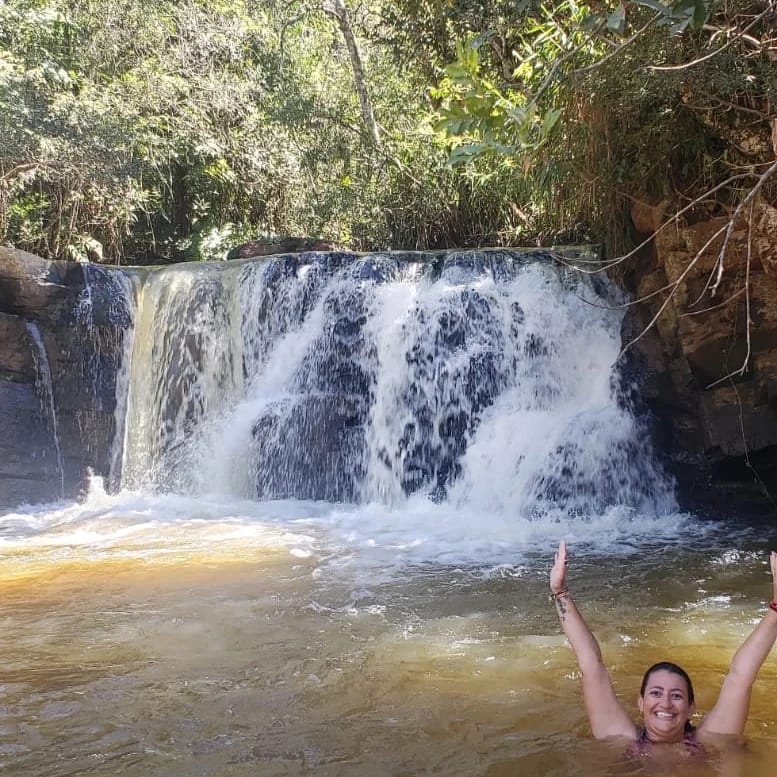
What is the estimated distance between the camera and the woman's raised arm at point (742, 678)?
2840mm

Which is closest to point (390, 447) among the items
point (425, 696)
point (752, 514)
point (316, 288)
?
point (316, 288)

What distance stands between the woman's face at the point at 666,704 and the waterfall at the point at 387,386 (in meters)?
5.16

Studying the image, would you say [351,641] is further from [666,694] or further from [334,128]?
[334,128]

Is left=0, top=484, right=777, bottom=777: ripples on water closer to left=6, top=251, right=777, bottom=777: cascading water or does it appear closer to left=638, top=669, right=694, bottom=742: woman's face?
left=6, top=251, right=777, bottom=777: cascading water

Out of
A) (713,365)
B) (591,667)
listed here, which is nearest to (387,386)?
(713,365)

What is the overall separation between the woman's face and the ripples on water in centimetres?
12

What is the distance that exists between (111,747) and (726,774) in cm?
224

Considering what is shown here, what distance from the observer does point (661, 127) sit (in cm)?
718

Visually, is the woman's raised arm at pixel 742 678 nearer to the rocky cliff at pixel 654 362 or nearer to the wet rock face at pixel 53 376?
the rocky cliff at pixel 654 362

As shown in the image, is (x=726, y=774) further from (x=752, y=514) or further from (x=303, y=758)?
(x=752, y=514)

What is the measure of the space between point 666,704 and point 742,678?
0.98ft

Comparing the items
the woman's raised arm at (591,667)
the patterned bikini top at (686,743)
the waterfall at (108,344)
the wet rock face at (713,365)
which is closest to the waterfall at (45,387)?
the waterfall at (108,344)

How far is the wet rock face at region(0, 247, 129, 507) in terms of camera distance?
9.98 meters

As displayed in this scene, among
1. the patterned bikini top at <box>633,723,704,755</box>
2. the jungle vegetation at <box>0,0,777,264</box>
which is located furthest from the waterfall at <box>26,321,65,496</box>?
the patterned bikini top at <box>633,723,704,755</box>
